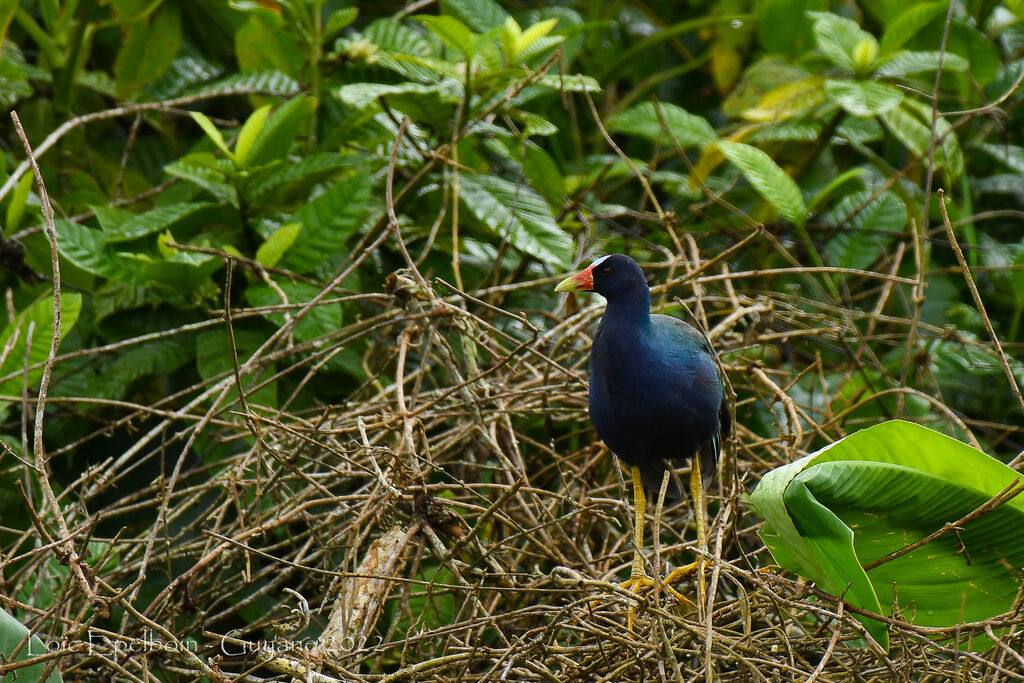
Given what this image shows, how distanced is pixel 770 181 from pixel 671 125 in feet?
2.18

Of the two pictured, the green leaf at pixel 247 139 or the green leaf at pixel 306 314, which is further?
the green leaf at pixel 247 139

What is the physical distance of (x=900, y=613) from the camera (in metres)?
2.17

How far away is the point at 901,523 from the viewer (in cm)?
218

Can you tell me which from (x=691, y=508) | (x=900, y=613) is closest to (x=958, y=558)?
(x=900, y=613)

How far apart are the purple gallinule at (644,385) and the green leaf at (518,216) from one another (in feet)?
1.14

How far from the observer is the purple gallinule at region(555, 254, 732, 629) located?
2.68 meters

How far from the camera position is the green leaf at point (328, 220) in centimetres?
314

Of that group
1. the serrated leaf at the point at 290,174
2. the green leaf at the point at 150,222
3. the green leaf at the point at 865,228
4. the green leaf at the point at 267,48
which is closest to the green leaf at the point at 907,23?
the green leaf at the point at 865,228

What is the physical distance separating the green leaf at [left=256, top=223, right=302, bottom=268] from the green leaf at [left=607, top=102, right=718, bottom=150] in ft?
4.86

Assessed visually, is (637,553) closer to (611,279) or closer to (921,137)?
(611,279)

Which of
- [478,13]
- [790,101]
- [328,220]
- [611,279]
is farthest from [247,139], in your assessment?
[790,101]

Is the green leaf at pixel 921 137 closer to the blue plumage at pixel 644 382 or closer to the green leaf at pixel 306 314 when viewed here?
the blue plumage at pixel 644 382

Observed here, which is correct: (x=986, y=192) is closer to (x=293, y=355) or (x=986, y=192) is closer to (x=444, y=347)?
(x=444, y=347)

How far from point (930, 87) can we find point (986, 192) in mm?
516
